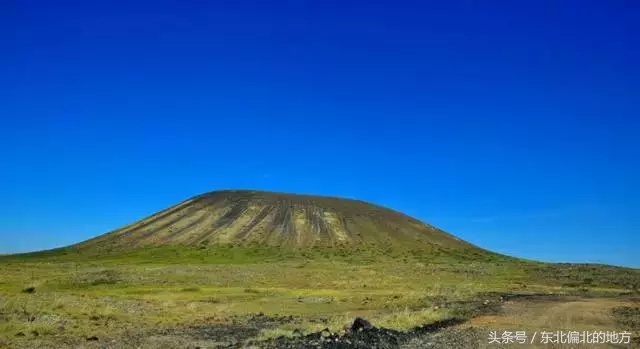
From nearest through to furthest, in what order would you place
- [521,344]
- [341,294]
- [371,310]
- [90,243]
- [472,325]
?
[521,344]
[472,325]
[371,310]
[341,294]
[90,243]

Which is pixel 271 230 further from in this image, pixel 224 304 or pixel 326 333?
pixel 326 333

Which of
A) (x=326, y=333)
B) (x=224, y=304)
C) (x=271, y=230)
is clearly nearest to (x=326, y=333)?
(x=326, y=333)

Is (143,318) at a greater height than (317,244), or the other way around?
(317,244)

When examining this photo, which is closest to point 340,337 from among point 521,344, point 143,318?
point 521,344

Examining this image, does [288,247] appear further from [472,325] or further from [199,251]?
[472,325]

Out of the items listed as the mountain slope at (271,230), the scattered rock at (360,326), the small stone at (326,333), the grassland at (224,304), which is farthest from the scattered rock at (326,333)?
the mountain slope at (271,230)

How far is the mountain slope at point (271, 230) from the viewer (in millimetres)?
160500

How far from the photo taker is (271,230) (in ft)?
559

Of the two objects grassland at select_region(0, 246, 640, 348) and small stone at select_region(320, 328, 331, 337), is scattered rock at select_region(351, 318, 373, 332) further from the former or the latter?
grassland at select_region(0, 246, 640, 348)

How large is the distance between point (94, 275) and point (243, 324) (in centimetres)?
5231

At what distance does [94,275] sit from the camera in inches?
3159

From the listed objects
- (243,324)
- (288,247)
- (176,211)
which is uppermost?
(176,211)

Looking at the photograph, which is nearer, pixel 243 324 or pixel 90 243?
pixel 243 324

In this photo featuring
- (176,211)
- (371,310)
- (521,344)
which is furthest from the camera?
(176,211)
